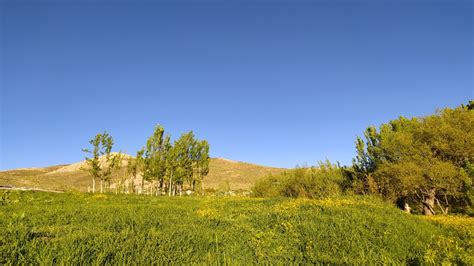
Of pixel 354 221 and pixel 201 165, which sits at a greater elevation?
pixel 201 165

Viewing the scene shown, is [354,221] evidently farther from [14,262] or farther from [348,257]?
[14,262]

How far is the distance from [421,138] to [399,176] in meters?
4.12

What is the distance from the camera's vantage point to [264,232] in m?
12.0

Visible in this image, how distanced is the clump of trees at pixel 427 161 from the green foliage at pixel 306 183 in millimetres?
4686

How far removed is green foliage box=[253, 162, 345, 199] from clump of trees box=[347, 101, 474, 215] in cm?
469

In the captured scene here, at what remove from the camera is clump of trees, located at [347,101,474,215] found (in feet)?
75.3

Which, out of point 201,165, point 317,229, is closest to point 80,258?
point 317,229

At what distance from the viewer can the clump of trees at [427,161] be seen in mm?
22953

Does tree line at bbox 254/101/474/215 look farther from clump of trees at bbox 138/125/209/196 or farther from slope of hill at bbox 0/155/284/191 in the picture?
slope of hill at bbox 0/155/284/191

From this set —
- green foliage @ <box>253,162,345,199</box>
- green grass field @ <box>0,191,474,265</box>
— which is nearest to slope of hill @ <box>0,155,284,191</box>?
green foliage @ <box>253,162,345,199</box>

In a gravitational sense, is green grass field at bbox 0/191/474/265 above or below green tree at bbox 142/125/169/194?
below

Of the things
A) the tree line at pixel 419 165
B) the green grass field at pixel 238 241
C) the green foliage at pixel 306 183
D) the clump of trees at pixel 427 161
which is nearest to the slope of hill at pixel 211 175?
the green foliage at pixel 306 183

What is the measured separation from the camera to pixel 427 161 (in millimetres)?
23906

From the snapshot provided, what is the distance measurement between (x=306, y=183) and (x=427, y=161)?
14831 millimetres
